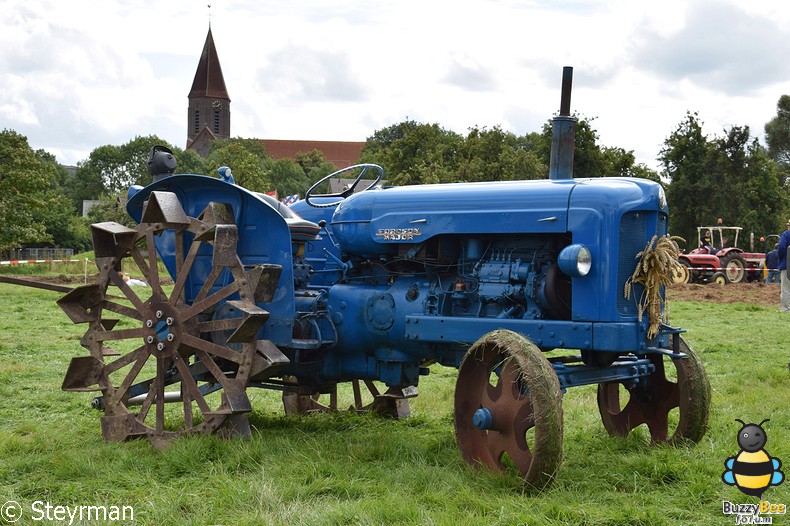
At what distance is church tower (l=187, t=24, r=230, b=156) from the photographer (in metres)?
93.5

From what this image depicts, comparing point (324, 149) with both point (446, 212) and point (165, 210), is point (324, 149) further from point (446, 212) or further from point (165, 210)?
point (446, 212)

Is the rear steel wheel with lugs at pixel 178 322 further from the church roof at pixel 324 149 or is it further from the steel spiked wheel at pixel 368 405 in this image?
the church roof at pixel 324 149

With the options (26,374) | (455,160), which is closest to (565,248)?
(26,374)

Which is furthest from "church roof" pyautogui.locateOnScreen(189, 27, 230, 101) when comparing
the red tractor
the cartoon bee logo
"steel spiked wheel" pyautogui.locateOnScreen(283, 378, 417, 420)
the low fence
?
the cartoon bee logo

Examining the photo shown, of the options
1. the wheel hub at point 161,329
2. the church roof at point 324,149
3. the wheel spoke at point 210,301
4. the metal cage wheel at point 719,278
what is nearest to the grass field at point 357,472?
the wheel hub at point 161,329

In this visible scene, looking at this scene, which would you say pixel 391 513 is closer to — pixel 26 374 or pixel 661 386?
pixel 661 386

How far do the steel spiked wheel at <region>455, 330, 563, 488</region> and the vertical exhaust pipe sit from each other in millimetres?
1414

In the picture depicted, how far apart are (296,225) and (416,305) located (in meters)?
1.15

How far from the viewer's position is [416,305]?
246 inches

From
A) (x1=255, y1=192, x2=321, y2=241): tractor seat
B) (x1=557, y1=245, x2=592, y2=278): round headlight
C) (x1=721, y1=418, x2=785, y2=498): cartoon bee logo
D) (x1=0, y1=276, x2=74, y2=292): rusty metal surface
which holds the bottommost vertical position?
(x1=721, y1=418, x2=785, y2=498): cartoon bee logo

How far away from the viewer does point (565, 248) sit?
5512 mm

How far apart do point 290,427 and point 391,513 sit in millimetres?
2532

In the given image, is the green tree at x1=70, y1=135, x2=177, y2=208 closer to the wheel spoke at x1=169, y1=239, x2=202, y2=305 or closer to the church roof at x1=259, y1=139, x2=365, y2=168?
the church roof at x1=259, y1=139, x2=365, y2=168

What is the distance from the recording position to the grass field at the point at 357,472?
15.3 feet
